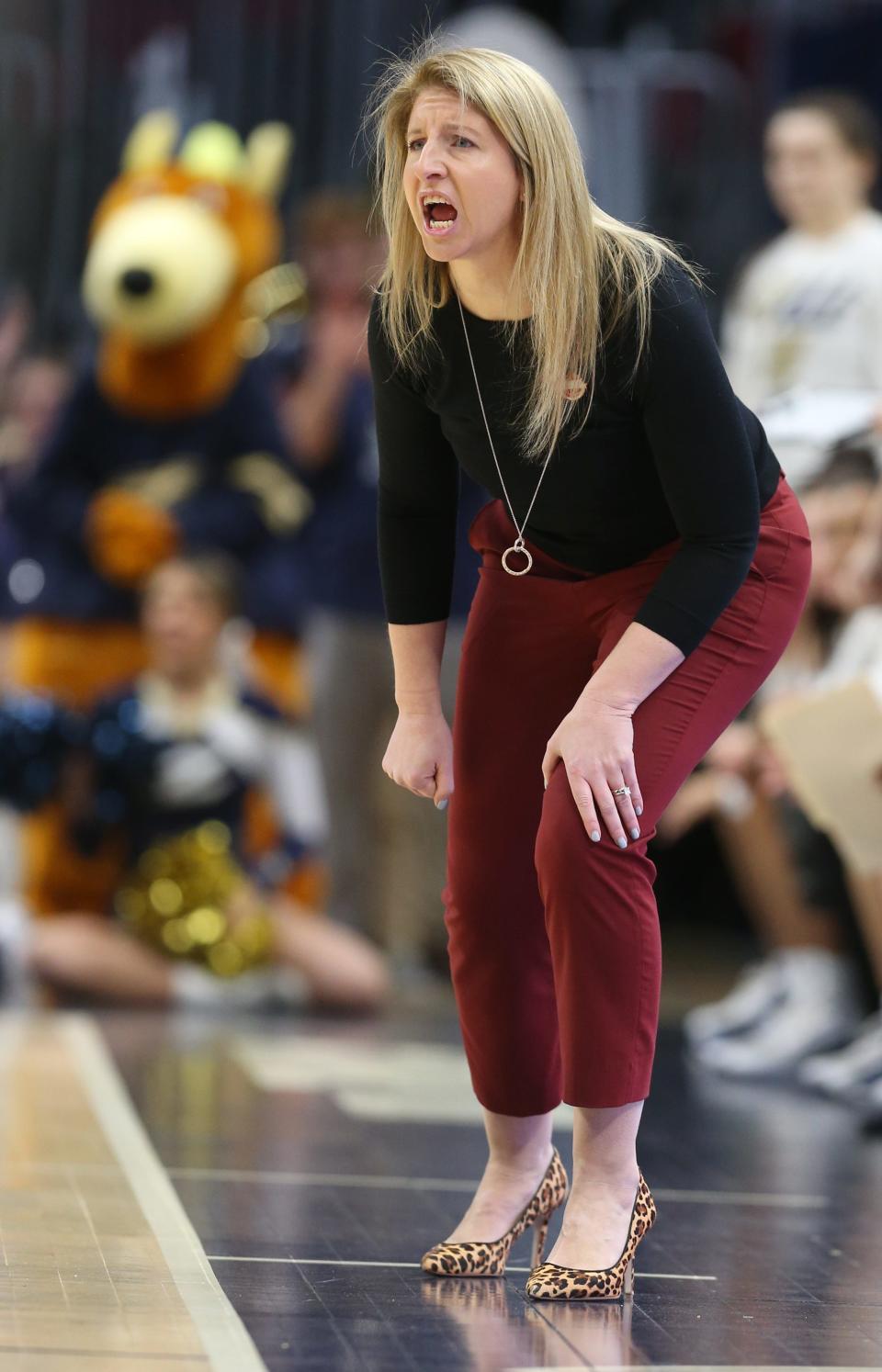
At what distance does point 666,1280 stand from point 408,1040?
1861mm

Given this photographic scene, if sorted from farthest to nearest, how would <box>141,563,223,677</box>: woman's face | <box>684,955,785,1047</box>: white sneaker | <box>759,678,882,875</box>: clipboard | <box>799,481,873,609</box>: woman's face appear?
<box>141,563,223,677</box>: woman's face, <box>684,955,785,1047</box>: white sneaker, <box>799,481,873,609</box>: woman's face, <box>759,678,882,875</box>: clipboard

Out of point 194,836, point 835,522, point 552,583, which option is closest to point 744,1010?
point 835,522

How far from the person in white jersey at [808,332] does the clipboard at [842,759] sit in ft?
2.34

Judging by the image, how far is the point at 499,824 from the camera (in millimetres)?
1977

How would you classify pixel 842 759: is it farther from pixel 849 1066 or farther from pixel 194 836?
pixel 194 836

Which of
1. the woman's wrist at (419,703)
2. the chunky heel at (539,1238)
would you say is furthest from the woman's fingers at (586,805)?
the chunky heel at (539,1238)

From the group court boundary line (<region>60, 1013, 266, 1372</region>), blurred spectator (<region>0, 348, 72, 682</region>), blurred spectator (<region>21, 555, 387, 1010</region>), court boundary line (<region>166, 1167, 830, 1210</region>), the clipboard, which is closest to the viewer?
court boundary line (<region>60, 1013, 266, 1372</region>)

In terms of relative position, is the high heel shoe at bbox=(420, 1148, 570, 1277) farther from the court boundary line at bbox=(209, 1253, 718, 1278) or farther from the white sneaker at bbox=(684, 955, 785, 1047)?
the white sneaker at bbox=(684, 955, 785, 1047)

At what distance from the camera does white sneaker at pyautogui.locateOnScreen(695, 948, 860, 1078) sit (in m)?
3.70

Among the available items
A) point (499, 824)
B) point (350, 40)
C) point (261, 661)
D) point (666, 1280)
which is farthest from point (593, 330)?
point (350, 40)

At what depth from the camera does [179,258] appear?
4594 mm

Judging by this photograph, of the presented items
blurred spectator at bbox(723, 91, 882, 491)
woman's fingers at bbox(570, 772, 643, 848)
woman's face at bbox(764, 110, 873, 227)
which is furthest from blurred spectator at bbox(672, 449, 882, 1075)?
woman's fingers at bbox(570, 772, 643, 848)

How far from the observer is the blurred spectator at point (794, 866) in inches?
144

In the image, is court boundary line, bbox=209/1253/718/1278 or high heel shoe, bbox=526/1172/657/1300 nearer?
high heel shoe, bbox=526/1172/657/1300
